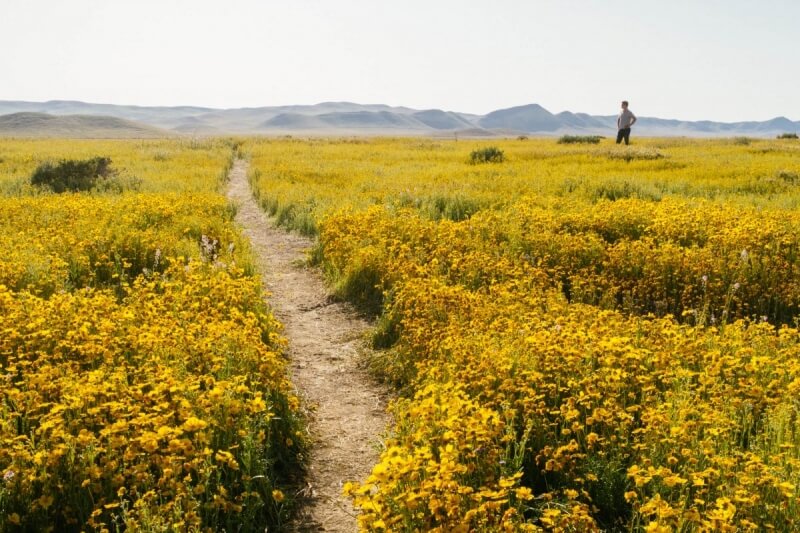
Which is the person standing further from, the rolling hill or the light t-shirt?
the rolling hill

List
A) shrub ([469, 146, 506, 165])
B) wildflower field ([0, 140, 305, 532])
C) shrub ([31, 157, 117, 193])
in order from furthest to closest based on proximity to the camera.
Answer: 1. shrub ([469, 146, 506, 165])
2. shrub ([31, 157, 117, 193])
3. wildflower field ([0, 140, 305, 532])

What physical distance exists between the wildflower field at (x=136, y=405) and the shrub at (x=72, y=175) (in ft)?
35.1

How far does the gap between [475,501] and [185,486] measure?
1802mm

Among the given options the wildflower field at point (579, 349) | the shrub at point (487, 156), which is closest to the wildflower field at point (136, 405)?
the wildflower field at point (579, 349)

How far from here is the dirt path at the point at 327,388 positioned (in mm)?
5188

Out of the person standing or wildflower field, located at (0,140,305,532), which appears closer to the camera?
wildflower field, located at (0,140,305,532)

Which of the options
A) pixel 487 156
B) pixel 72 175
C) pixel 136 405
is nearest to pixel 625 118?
pixel 487 156

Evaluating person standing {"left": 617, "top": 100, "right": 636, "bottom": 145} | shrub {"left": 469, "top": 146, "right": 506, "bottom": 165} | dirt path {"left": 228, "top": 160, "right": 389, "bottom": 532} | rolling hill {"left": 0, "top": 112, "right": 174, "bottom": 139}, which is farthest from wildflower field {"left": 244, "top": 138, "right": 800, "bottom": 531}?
rolling hill {"left": 0, "top": 112, "right": 174, "bottom": 139}

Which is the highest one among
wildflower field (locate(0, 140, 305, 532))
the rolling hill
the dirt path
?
the rolling hill

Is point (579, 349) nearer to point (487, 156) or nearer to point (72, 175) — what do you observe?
point (72, 175)

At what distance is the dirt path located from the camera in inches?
204

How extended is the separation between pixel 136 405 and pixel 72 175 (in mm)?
19810

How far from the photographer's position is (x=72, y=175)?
2148cm

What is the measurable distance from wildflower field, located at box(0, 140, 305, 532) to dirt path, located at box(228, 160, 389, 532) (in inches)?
11.8
